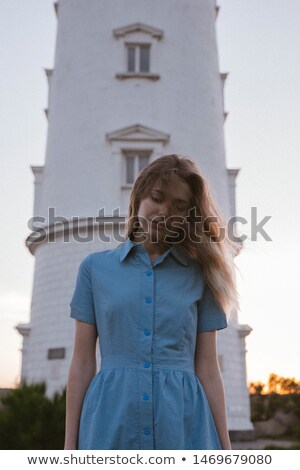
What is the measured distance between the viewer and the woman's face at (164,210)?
2.40 meters

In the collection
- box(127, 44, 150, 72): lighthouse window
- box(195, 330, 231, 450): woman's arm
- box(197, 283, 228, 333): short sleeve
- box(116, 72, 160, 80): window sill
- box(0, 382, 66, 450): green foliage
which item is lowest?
box(0, 382, 66, 450): green foliage

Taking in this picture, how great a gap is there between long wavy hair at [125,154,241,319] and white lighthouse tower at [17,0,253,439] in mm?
10624

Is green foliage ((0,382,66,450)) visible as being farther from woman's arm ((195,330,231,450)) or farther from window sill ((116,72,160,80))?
window sill ((116,72,160,80))

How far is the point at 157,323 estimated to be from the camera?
2.24m

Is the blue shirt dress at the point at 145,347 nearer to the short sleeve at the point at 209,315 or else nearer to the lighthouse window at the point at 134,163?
the short sleeve at the point at 209,315

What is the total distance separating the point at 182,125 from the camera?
47.9 ft

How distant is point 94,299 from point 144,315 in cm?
22

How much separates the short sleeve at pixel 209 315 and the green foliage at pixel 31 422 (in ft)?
20.9

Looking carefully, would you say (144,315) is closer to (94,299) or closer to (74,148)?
(94,299)

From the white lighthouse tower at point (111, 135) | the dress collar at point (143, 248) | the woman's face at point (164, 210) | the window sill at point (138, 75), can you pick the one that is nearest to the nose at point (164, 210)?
the woman's face at point (164, 210)

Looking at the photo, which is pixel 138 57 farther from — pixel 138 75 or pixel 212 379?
pixel 212 379

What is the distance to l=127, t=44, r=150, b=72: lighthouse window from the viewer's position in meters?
14.8

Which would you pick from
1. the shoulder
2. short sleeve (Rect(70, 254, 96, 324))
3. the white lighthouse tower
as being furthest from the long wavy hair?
the white lighthouse tower
